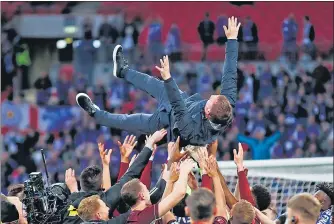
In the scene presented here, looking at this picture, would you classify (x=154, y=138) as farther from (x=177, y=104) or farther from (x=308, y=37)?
(x=308, y=37)

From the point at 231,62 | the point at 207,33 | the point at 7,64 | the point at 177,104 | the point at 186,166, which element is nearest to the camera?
the point at 186,166

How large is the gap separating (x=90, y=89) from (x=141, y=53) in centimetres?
109

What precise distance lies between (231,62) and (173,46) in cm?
1035

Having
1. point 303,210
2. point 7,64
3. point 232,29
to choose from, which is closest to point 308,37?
point 7,64

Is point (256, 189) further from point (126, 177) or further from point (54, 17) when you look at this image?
point (54, 17)

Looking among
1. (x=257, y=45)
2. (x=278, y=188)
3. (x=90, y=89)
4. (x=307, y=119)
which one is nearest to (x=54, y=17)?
(x=90, y=89)

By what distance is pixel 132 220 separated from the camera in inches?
248

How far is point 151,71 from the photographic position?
1703 cm

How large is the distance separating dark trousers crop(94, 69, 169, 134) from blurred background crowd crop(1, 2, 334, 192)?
21.9ft

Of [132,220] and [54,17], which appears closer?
[132,220]

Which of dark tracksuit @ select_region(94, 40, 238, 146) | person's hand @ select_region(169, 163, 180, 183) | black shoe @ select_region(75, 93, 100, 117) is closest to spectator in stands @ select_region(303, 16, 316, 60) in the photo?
black shoe @ select_region(75, 93, 100, 117)

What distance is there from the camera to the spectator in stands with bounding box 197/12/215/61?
58.9 feet

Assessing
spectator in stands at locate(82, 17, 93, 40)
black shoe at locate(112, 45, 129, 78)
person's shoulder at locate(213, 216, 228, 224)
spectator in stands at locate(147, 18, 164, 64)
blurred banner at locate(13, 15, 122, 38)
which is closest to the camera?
person's shoulder at locate(213, 216, 228, 224)

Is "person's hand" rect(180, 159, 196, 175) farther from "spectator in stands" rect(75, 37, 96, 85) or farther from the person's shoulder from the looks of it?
"spectator in stands" rect(75, 37, 96, 85)
